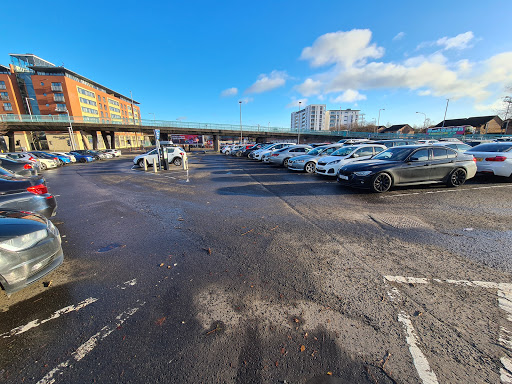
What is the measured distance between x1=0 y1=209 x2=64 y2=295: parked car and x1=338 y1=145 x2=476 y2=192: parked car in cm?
785

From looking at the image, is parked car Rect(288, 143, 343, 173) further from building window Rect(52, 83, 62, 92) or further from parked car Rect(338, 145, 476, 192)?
building window Rect(52, 83, 62, 92)

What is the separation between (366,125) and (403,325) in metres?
112

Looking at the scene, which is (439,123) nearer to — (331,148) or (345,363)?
(331,148)

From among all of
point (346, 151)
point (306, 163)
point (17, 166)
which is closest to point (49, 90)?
point (17, 166)

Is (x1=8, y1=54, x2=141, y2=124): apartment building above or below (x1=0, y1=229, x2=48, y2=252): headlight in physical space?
above

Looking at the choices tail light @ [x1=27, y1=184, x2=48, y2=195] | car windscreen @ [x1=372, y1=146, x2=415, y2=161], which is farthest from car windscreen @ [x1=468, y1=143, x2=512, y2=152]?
tail light @ [x1=27, y1=184, x2=48, y2=195]

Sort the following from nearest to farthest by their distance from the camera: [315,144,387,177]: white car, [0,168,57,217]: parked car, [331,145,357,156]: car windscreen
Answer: [0,168,57,217]: parked car < [315,144,387,177]: white car < [331,145,357,156]: car windscreen

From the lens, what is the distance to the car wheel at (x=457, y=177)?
25.6 ft

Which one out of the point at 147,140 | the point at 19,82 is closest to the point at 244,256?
the point at 19,82

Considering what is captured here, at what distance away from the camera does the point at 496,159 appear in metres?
8.46

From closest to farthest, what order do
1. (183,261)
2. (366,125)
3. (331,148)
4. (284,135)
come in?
(183,261) → (331,148) → (284,135) → (366,125)

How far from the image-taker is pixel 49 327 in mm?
2234

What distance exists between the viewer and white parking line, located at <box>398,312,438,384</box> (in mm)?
1659

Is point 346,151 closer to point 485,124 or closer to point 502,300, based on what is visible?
point 502,300
